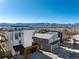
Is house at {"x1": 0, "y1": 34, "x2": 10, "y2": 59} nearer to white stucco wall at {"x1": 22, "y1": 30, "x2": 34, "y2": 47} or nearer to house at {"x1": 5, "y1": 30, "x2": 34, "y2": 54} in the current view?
house at {"x1": 5, "y1": 30, "x2": 34, "y2": 54}

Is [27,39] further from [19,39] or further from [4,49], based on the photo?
[4,49]

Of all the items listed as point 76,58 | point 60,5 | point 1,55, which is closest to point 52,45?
point 76,58

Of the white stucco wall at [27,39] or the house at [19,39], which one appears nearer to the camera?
the house at [19,39]

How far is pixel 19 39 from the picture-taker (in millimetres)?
15742

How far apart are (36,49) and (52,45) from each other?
293 cm

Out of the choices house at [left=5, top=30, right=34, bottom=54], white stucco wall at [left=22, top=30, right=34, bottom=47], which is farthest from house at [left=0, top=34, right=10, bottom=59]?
white stucco wall at [left=22, top=30, right=34, bottom=47]

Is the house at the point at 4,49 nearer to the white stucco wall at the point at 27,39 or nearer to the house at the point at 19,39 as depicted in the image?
the house at the point at 19,39

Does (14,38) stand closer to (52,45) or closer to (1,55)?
(1,55)

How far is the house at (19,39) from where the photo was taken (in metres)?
15.3

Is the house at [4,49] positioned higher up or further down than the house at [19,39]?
further down

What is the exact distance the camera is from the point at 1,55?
43.7 feet

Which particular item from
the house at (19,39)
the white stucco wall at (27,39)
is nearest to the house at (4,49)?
the house at (19,39)

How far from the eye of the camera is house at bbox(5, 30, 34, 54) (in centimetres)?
1529

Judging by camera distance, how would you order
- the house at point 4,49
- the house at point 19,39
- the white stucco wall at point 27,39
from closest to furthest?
the house at point 4,49 < the house at point 19,39 < the white stucco wall at point 27,39
